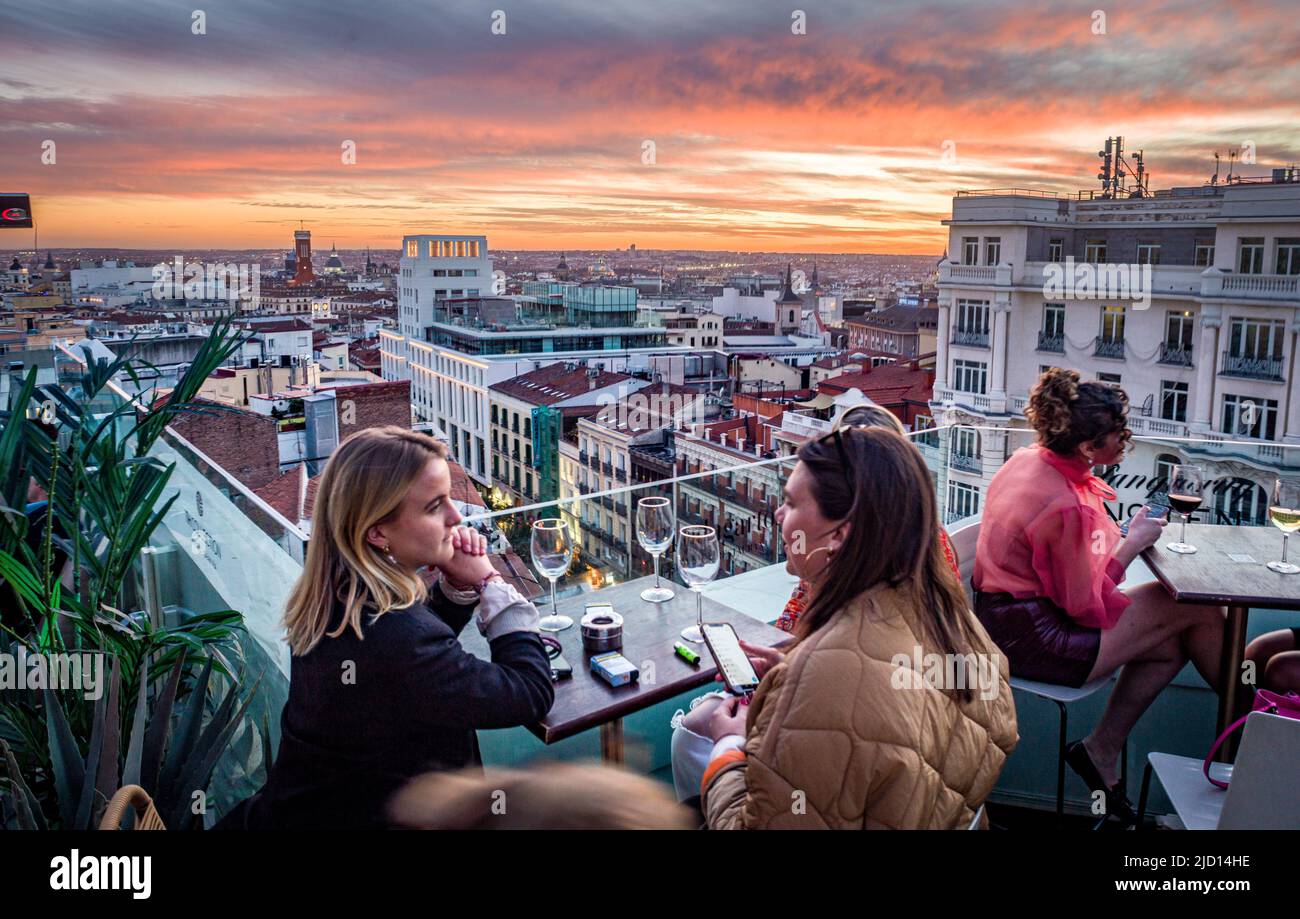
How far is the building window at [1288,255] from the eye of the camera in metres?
16.4

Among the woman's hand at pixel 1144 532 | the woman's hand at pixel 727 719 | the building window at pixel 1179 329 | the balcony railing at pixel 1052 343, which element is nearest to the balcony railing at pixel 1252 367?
the building window at pixel 1179 329

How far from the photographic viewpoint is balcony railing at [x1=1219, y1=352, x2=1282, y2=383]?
16828 mm

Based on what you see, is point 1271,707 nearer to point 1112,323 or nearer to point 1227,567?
point 1227,567

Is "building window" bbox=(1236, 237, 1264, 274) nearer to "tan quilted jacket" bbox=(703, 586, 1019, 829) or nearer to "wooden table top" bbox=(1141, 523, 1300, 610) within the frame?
"wooden table top" bbox=(1141, 523, 1300, 610)

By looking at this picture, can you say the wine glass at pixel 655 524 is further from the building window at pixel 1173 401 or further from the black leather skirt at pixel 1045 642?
the building window at pixel 1173 401

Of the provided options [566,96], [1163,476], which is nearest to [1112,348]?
[566,96]

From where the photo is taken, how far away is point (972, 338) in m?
20.8

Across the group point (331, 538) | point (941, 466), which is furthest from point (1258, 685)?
point (331, 538)

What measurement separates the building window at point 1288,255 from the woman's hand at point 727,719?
19.3m

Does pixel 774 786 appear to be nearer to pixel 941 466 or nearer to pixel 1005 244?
pixel 941 466

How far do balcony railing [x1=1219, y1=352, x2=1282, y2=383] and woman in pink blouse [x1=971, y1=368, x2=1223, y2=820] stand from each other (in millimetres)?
17962

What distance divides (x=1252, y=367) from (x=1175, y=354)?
1.78 m

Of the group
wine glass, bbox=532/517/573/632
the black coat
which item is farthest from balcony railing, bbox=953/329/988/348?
the black coat

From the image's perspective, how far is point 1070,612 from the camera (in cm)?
205
